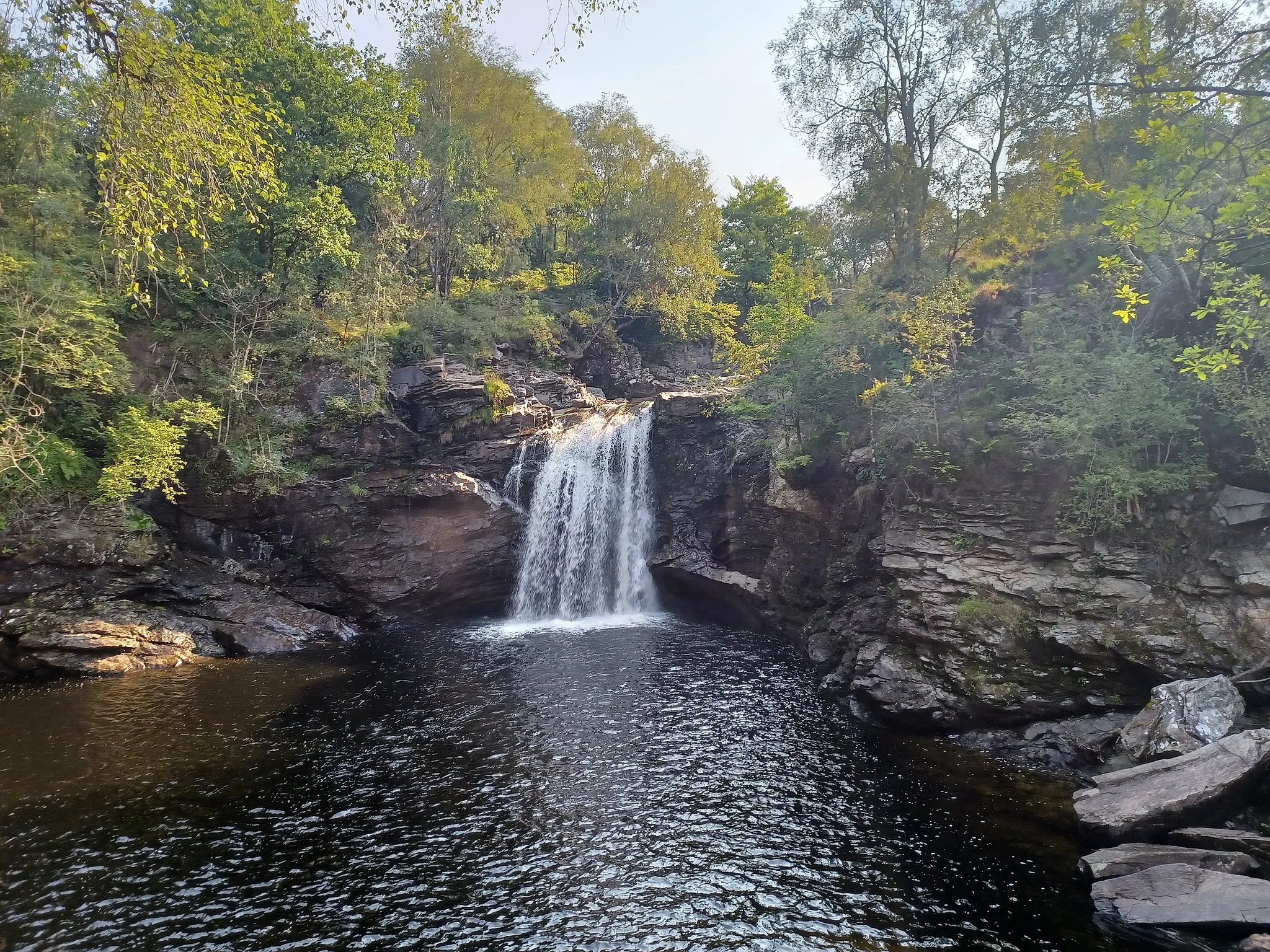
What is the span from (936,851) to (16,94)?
28.1 metres

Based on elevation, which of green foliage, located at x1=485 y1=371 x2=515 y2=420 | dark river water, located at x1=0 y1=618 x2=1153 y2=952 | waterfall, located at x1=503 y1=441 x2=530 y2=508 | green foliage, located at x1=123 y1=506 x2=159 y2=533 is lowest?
dark river water, located at x1=0 y1=618 x2=1153 y2=952

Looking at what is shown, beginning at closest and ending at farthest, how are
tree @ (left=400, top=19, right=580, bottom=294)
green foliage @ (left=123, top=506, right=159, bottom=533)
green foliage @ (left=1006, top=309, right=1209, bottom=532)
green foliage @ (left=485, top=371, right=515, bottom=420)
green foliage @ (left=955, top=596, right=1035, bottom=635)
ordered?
green foliage @ (left=1006, top=309, right=1209, bottom=532), green foliage @ (left=955, top=596, right=1035, bottom=635), green foliage @ (left=123, top=506, right=159, bottom=533), green foliage @ (left=485, top=371, right=515, bottom=420), tree @ (left=400, top=19, right=580, bottom=294)

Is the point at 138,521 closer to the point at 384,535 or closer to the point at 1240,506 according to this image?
the point at 384,535

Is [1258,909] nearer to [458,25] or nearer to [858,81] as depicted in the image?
[858,81]

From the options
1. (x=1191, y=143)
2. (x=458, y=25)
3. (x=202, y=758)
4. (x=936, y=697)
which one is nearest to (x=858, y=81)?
(x=1191, y=143)

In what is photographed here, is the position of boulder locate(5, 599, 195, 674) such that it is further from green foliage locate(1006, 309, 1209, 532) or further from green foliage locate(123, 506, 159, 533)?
green foliage locate(1006, 309, 1209, 532)

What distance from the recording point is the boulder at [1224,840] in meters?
7.70

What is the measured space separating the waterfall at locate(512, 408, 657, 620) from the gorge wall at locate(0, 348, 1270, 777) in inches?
31.2

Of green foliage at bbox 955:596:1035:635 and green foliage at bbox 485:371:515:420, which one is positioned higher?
green foliage at bbox 485:371:515:420

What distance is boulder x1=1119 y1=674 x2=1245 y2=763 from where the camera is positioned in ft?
31.2

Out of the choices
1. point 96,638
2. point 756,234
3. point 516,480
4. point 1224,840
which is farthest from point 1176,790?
point 756,234

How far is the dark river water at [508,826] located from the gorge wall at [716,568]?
70.9 inches

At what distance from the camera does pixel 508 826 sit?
9.59 m

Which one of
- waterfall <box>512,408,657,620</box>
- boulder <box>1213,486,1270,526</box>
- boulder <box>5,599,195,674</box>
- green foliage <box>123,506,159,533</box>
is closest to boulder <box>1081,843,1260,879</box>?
boulder <box>1213,486,1270,526</box>
